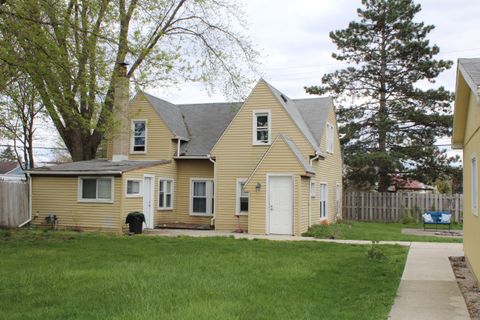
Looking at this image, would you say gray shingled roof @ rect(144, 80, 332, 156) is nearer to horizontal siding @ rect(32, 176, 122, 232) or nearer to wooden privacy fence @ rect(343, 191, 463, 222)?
horizontal siding @ rect(32, 176, 122, 232)

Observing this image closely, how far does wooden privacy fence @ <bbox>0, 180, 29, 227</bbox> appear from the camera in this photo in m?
20.2

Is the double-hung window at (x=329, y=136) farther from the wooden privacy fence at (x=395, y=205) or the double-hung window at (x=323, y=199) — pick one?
the wooden privacy fence at (x=395, y=205)

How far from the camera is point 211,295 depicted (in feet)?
26.0

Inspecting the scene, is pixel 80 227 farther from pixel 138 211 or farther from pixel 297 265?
pixel 297 265

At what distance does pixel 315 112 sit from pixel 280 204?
6.53 metres

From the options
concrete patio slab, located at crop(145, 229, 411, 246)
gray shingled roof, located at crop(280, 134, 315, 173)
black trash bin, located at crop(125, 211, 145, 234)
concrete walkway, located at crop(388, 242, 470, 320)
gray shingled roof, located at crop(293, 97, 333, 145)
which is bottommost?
concrete walkway, located at crop(388, 242, 470, 320)

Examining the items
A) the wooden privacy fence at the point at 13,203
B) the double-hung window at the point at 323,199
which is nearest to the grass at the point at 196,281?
the wooden privacy fence at the point at 13,203

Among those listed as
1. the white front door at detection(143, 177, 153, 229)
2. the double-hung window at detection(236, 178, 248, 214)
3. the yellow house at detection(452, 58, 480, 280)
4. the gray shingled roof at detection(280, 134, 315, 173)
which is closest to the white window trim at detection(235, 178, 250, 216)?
the double-hung window at detection(236, 178, 248, 214)

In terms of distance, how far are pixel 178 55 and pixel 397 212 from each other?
17.9m

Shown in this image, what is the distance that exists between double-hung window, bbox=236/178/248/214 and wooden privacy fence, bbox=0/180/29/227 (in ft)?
29.8

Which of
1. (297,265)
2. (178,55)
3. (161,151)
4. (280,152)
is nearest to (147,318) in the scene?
(297,265)

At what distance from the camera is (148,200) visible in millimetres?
21594

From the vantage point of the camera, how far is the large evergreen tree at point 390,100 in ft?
105

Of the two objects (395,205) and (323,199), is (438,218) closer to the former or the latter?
(323,199)
